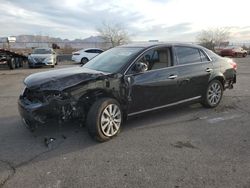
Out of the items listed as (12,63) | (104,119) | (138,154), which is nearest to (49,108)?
(104,119)

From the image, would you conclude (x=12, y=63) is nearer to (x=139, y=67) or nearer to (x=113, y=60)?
(x=113, y=60)

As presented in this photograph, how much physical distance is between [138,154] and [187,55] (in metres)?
2.81

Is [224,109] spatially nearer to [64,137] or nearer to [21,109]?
[64,137]

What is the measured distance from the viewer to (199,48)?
632 cm

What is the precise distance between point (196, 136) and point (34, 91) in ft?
9.23

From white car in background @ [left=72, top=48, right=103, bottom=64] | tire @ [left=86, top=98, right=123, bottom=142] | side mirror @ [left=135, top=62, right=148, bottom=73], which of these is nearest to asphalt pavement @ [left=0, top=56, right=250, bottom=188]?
tire @ [left=86, top=98, right=123, bottom=142]

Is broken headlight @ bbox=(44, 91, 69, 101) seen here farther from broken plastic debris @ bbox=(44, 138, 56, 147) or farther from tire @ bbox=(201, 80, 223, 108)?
tire @ bbox=(201, 80, 223, 108)

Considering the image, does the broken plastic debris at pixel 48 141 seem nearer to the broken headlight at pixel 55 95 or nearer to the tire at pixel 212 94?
the broken headlight at pixel 55 95

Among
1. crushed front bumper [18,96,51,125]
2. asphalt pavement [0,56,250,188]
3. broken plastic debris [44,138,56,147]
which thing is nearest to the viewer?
asphalt pavement [0,56,250,188]

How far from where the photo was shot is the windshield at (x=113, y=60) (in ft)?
16.5

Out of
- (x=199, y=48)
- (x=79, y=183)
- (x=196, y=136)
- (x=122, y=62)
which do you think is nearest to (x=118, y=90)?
(x=122, y=62)

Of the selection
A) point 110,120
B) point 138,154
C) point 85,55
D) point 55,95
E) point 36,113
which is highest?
point 85,55

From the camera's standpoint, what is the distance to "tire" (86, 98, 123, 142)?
4.40 meters

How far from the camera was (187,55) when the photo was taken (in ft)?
19.5
